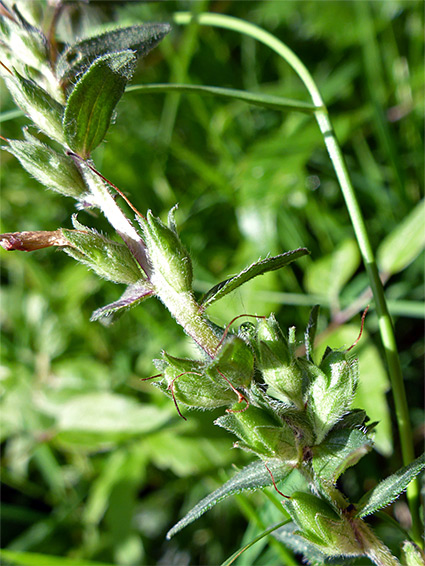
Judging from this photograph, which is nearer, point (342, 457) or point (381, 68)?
point (342, 457)

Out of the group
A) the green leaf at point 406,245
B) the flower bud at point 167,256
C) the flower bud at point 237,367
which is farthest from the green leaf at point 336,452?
the green leaf at point 406,245

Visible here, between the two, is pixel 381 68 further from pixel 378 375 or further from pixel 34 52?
pixel 34 52

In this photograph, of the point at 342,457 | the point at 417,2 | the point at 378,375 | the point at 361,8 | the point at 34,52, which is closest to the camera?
the point at 342,457

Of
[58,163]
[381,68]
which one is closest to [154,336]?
[58,163]

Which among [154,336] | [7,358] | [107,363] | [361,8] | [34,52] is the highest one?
[361,8]

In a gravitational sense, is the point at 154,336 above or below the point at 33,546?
above

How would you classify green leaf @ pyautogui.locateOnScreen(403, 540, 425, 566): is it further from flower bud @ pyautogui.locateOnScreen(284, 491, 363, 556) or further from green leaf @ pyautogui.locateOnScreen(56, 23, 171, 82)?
green leaf @ pyautogui.locateOnScreen(56, 23, 171, 82)

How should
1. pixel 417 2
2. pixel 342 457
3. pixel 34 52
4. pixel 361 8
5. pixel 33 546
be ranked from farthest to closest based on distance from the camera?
1. pixel 417 2
2. pixel 361 8
3. pixel 33 546
4. pixel 34 52
5. pixel 342 457
